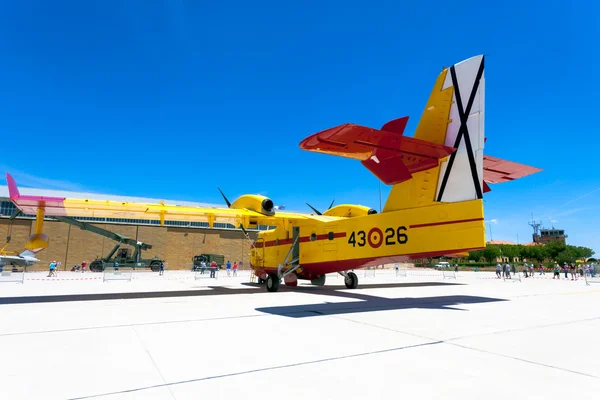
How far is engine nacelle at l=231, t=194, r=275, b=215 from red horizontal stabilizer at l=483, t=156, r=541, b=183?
800 centimetres

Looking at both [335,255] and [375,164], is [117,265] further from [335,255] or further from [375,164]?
[375,164]

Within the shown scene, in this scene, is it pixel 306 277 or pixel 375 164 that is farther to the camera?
pixel 306 277

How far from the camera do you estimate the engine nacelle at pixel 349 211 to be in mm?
15161

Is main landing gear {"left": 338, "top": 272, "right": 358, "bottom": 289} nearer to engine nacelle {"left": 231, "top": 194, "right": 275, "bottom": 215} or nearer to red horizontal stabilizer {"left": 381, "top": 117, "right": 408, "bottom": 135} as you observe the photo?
engine nacelle {"left": 231, "top": 194, "right": 275, "bottom": 215}

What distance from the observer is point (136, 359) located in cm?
444

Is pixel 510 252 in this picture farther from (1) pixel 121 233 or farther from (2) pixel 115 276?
(2) pixel 115 276

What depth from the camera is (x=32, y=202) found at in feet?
36.4

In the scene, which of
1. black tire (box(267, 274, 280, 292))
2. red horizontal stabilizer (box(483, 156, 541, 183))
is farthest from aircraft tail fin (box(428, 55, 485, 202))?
black tire (box(267, 274, 280, 292))

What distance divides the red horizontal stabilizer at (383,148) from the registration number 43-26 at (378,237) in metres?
1.61

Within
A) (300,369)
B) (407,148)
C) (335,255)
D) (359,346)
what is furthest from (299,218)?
(300,369)

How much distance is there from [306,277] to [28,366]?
487 inches

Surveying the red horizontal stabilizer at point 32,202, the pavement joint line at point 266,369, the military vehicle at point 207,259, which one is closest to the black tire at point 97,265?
the military vehicle at point 207,259

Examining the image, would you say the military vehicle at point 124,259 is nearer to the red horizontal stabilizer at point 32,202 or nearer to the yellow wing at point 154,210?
the red horizontal stabilizer at point 32,202

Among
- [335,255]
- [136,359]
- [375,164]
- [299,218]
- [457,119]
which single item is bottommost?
[136,359]
